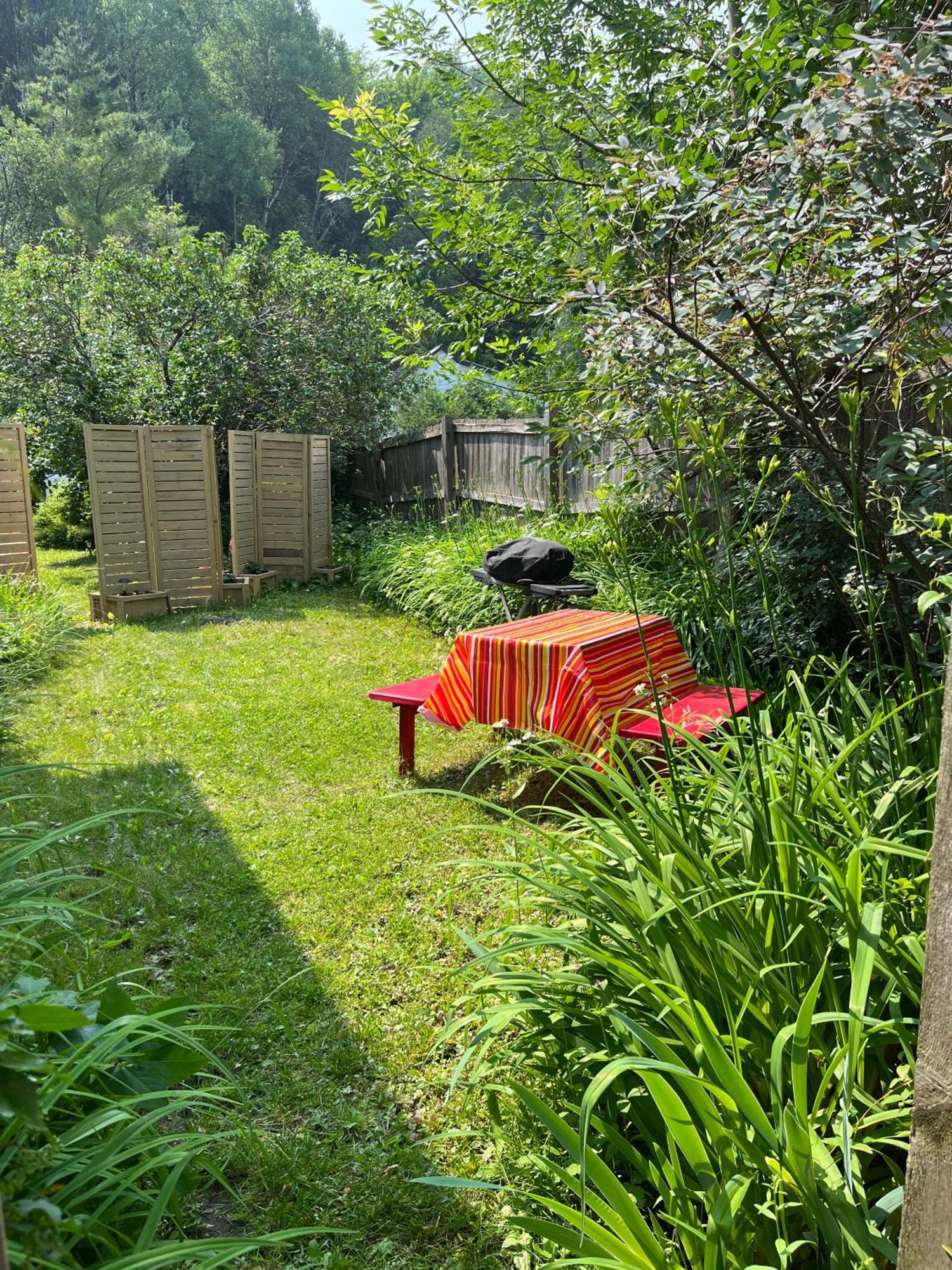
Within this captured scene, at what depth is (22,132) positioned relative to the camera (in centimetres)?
2898

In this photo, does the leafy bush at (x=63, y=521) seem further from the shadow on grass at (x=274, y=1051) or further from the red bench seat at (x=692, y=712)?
the red bench seat at (x=692, y=712)

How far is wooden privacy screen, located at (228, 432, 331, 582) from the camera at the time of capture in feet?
32.2

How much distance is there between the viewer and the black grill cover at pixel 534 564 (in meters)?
5.40

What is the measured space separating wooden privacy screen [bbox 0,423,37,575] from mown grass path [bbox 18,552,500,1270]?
7.72 ft

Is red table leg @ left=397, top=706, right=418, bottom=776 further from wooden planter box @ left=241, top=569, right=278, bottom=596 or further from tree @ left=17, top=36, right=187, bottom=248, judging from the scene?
tree @ left=17, top=36, right=187, bottom=248

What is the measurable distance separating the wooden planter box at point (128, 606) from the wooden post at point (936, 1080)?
8.19 m

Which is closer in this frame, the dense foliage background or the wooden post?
the wooden post

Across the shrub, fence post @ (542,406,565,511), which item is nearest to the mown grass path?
the shrub

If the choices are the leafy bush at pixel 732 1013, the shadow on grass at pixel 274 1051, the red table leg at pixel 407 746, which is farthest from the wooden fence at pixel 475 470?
the leafy bush at pixel 732 1013

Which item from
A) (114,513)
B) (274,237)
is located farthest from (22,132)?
(114,513)

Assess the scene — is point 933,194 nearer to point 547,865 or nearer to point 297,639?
point 547,865

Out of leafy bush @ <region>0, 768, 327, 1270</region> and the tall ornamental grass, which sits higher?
the tall ornamental grass

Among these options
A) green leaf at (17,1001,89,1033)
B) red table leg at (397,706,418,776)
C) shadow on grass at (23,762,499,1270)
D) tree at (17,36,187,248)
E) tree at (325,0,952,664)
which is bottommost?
shadow on grass at (23,762,499,1270)

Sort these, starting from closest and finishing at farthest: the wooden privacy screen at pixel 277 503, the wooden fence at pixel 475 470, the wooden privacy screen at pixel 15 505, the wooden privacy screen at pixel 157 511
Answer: the wooden fence at pixel 475 470 < the wooden privacy screen at pixel 157 511 < the wooden privacy screen at pixel 15 505 < the wooden privacy screen at pixel 277 503
